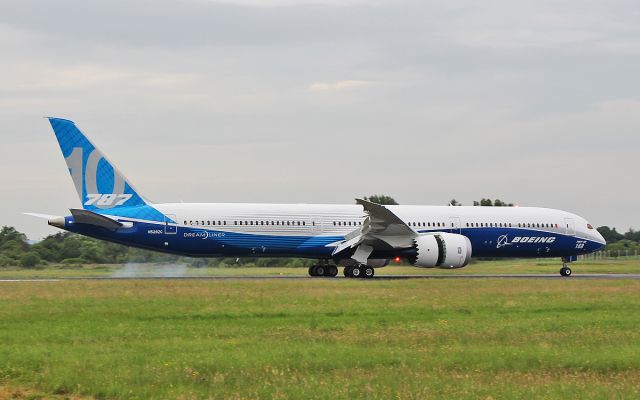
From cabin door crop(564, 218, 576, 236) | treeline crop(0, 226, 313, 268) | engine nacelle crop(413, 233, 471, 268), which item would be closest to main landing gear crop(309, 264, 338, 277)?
engine nacelle crop(413, 233, 471, 268)

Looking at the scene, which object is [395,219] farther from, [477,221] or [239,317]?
[239,317]

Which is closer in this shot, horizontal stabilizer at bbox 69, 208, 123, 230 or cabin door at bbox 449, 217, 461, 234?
horizontal stabilizer at bbox 69, 208, 123, 230

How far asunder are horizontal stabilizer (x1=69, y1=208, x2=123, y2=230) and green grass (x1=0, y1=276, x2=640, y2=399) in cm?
914

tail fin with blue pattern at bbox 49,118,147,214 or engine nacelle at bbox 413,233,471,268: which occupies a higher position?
tail fin with blue pattern at bbox 49,118,147,214

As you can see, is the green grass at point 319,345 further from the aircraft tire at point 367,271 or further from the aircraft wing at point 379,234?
the aircraft tire at point 367,271

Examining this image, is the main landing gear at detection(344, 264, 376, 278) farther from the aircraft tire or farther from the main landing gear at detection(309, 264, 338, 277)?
the main landing gear at detection(309, 264, 338, 277)

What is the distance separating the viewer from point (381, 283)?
3319 centimetres

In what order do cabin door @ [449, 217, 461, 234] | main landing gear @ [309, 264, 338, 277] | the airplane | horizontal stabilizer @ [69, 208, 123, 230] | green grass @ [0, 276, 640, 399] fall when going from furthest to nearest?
1. cabin door @ [449, 217, 461, 234]
2. main landing gear @ [309, 264, 338, 277]
3. the airplane
4. horizontal stabilizer @ [69, 208, 123, 230]
5. green grass @ [0, 276, 640, 399]

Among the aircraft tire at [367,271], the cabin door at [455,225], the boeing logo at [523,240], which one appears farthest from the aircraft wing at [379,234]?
the boeing logo at [523,240]

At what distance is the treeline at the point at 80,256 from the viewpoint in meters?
59.6

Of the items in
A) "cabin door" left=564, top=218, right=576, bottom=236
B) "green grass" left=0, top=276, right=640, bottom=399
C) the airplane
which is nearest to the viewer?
"green grass" left=0, top=276, right=640, bottom=399

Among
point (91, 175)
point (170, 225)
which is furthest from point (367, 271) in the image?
point (91, 175)

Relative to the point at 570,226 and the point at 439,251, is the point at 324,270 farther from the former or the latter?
the point at 570,226

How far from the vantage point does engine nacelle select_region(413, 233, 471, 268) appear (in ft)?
123
